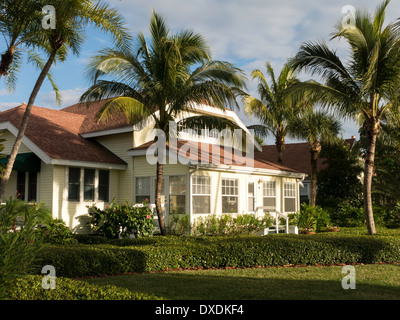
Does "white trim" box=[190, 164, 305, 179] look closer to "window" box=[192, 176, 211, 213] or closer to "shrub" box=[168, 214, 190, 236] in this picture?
"window" box=[192, 176, 211, 213]

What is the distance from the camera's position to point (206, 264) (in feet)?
36.7

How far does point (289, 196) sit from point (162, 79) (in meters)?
10.9

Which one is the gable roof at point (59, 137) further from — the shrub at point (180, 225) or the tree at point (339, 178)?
the tree at point (339, 178)

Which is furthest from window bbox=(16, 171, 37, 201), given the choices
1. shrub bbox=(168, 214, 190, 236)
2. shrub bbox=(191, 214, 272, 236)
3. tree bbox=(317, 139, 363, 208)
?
tree bbox=(317, 139, 363, 208)

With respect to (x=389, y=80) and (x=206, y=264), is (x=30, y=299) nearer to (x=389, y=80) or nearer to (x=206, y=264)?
(x=206, y=264)

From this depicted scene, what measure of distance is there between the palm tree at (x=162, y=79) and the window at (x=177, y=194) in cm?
201

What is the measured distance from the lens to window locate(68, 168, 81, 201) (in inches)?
Answer: 669

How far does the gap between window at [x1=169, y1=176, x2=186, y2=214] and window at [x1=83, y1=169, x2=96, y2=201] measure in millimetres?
3259

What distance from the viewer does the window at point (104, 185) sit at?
1827 cm

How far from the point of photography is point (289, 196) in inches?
897

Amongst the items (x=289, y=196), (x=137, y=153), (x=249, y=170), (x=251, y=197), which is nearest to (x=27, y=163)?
(x=137, y=153)

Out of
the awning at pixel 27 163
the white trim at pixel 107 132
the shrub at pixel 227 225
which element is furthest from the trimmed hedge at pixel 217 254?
the white trim at pixel 107 132

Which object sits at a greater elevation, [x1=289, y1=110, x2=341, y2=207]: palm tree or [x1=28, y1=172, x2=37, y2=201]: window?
[x1=289, y1=110, x2=341, y2=207]: palm tree

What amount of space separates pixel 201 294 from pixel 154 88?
29.5ft
